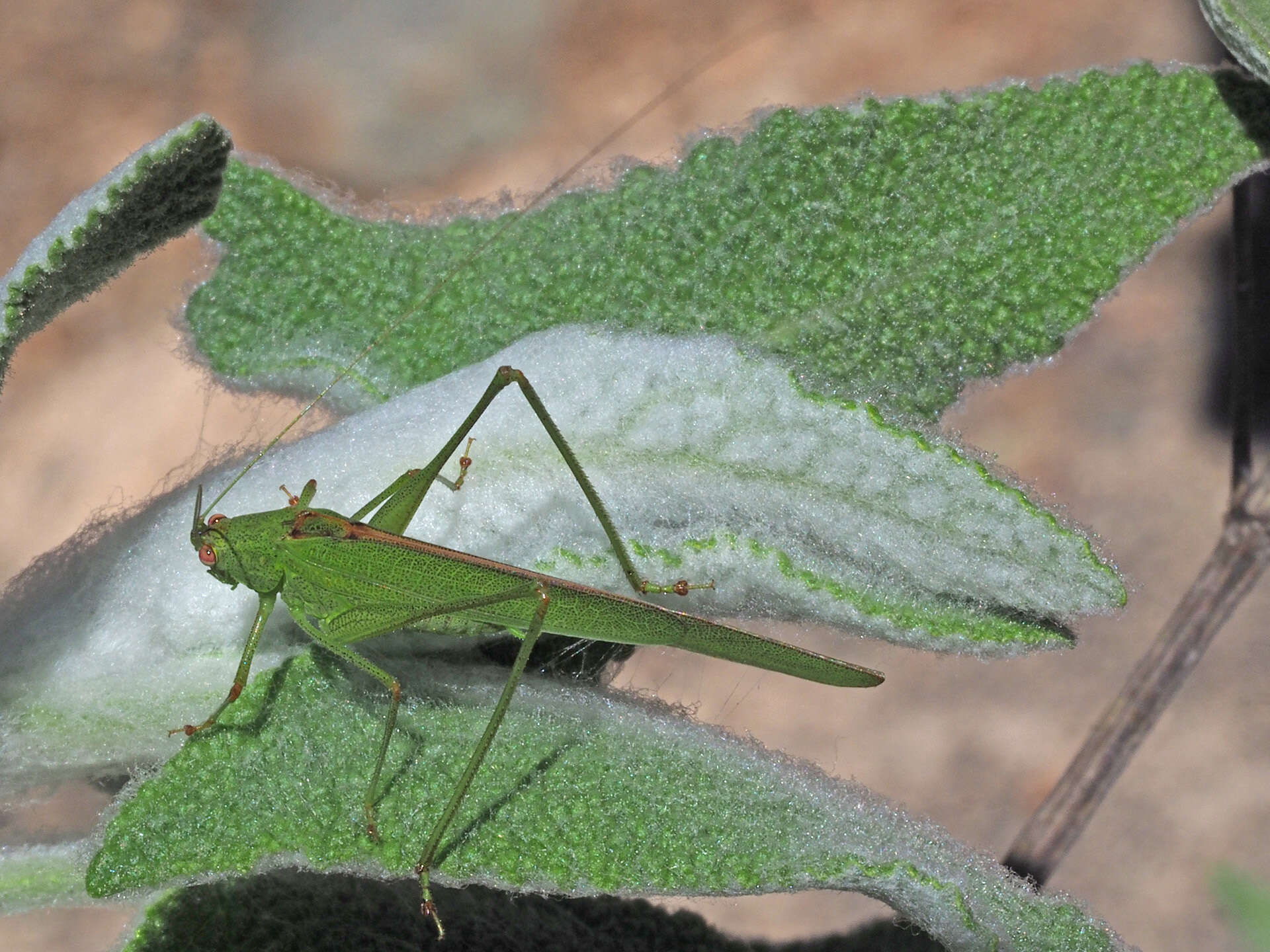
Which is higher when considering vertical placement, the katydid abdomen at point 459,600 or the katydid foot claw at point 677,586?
the katydid foot claw at point 677,586

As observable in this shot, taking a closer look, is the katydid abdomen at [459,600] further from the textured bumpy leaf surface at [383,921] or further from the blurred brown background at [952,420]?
the blurred brown background at [952,420]

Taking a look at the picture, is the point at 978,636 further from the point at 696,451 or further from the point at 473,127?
the point at 473,127

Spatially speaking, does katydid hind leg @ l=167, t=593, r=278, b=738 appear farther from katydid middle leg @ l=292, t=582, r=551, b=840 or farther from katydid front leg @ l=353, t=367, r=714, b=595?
katydid front leg @ l=353, t=367, r=714, b=595

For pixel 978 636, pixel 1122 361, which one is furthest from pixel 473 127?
pixel 978 636

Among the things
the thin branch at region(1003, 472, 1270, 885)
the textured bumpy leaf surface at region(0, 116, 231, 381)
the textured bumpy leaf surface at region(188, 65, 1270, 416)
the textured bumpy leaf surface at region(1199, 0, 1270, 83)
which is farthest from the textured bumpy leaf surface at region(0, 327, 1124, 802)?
the thin branch at region(1003, 472, 1270, 885)

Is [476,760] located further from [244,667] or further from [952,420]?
[952,420]

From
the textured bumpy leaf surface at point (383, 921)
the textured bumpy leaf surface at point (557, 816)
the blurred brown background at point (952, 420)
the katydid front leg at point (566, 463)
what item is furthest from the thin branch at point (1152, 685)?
the katydid front leg at point (566, 463)
